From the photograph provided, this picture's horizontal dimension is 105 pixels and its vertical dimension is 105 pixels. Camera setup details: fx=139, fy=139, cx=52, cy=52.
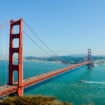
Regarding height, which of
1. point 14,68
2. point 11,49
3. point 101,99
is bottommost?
point 101,99

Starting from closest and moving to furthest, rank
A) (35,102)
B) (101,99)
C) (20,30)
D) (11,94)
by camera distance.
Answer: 1. (35,102)
2. (11,94)
3. (20,30)
4. (101,99)

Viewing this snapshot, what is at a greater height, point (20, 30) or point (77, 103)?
point (20, 30)

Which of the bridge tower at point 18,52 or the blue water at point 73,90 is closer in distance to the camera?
the bridge tower at point 18,52

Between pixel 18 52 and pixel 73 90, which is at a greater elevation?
pixel 18 52

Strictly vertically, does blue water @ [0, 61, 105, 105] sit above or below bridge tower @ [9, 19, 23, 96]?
below

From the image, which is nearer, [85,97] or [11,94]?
[11,94]

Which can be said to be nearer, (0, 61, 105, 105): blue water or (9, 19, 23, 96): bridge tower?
(9, 19, 23, 96): bridge tower

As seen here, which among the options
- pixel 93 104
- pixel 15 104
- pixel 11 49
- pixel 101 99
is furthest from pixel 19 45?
pixel 101 99

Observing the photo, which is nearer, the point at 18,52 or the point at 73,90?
the point at 18,52

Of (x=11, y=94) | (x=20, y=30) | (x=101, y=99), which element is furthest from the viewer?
(x=101, y=99)

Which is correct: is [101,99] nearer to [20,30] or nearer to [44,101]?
[44,101]

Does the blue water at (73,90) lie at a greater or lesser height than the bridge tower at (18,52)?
lesser
